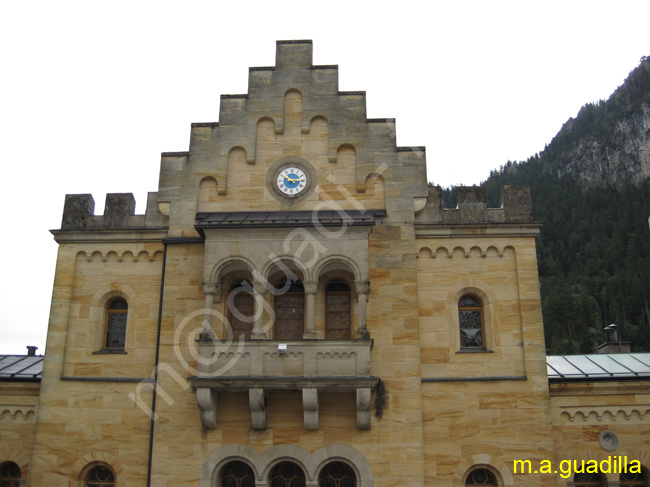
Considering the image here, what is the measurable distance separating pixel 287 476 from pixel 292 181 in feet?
27.2

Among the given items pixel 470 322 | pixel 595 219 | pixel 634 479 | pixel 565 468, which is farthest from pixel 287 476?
pixel 595 219

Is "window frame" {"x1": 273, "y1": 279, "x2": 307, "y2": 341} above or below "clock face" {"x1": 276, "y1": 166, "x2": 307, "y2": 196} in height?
below

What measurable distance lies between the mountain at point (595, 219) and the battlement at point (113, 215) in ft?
248

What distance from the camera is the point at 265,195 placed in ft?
62.0

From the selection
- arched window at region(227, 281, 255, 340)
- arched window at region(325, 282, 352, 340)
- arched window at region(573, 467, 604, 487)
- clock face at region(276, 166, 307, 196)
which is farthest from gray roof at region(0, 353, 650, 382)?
clock face at region(276, 166, 307, 196)

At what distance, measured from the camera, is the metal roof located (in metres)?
17.3

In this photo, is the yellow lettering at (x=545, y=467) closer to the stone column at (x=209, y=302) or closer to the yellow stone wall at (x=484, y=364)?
the yellow stone wall at (x=484, y=364)

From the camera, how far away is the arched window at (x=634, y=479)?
57.2 feet

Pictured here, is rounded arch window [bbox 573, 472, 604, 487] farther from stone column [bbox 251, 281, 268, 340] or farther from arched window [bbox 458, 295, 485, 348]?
stone column [bbox 251, 281, 268, 340]

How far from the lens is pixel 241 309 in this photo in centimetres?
1833

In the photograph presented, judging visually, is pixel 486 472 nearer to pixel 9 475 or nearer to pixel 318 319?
pixel 318 319

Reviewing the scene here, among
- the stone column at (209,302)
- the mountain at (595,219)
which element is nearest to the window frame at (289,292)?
the stone column at (209,302)

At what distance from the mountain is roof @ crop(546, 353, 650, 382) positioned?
6811 cm

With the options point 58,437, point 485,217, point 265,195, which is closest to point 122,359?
point 58,437
